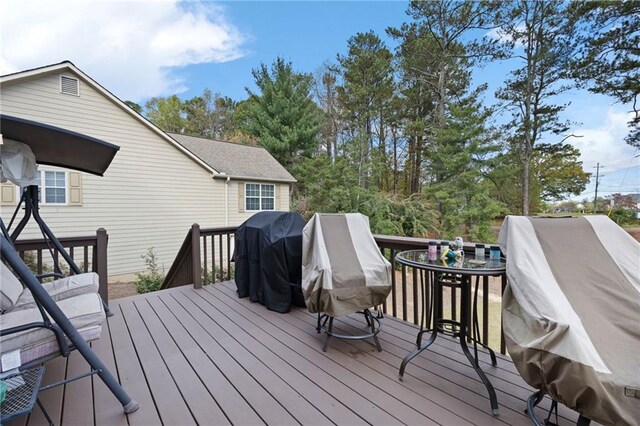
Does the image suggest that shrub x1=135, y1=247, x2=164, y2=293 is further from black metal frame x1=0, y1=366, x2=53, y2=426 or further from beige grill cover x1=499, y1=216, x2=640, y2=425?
beige grill cover x1=499, y1=216, x2=640, y2=425

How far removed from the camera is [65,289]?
2.35 m

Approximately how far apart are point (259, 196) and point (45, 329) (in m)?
9.69

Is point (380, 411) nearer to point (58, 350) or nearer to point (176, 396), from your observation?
point (176, 396)

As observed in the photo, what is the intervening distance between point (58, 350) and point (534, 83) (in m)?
16.7

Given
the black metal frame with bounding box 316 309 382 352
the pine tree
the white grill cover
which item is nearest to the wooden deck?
the black metal frame with bounding box 316 309 382 352

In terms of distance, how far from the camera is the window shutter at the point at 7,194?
668 cm

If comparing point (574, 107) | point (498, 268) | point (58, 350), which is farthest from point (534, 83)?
point (58, 350)

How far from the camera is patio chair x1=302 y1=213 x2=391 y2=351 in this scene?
2.32m

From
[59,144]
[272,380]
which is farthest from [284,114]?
[272,380]

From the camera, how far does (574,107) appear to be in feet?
40.4

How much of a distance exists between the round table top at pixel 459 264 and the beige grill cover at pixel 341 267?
363 mm

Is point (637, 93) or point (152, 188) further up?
point (637, 93)

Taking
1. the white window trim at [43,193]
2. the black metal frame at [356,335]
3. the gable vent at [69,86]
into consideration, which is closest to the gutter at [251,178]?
the white window trim at [43,193]

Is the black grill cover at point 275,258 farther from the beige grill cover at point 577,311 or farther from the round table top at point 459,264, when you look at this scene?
the beige grill cover at point 577,311
